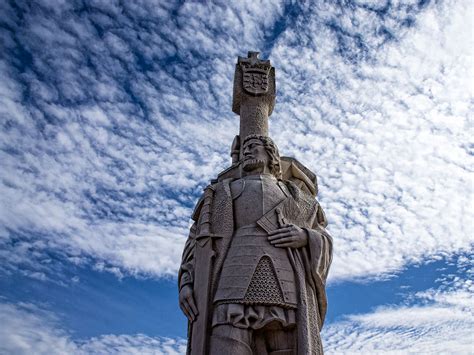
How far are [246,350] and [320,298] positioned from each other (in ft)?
5.04

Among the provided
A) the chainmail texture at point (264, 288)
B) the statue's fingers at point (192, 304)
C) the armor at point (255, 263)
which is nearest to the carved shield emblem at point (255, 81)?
the armor at point (255, 263)

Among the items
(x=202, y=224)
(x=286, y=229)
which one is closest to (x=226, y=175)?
(x=202, y=224)

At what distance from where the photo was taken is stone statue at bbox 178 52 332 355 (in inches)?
250

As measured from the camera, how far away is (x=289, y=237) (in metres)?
6.98

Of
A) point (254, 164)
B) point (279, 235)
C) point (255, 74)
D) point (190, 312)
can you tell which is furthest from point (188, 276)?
point (255, 74)

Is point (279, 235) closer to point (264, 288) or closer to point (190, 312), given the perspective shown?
point (264, 288)

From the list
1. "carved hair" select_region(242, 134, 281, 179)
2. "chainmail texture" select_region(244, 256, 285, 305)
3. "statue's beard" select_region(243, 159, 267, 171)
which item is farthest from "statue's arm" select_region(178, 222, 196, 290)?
"carved hair" select_region(242, 134, 281, 179)

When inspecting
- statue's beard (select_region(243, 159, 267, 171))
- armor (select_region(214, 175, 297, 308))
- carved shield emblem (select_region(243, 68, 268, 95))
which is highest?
carved shield emblem (select_region(243, 68, 268, 95))

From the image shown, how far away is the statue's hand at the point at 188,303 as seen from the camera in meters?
6.82

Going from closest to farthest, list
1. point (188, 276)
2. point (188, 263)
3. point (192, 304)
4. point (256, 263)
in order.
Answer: point (256, 263), point (192, 304), point (188, 276), point (188, 263)

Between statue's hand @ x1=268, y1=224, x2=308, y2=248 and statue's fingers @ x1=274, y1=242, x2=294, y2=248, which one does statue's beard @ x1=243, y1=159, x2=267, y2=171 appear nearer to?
statue's hand @ x1=268, y1=224, x2=308, y2=248

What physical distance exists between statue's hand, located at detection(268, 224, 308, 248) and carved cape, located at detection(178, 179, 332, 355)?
0.09 m

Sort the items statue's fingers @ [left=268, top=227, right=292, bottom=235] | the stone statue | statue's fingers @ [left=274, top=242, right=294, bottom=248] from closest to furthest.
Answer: the stone statue → statue's fingers @ [left=274, top=242, right=294, bottom=248] → statue's fingers @ [left=268, top=227, right=292, bottom=235]

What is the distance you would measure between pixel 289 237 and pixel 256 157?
1679mm
